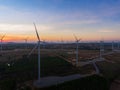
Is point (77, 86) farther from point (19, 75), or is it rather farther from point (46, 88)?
point (19, 75)

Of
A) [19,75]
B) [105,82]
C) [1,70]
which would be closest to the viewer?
[105,82]

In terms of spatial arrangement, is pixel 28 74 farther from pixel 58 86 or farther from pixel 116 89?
pixel 116 89

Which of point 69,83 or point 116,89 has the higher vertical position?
point 69,83

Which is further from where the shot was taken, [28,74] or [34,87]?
[28,74]

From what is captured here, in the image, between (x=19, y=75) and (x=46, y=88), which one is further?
(x=19, y=75)


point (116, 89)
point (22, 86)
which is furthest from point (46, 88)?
point (116, 89)

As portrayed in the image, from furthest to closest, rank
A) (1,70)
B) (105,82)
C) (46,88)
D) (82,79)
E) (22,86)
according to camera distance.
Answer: (1,70)
(105,82)
(82,79)
(22,86)
(46,88)

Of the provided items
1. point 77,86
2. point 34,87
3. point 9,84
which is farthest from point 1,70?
point 77,86

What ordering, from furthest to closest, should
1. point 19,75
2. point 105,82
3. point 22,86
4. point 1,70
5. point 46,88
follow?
1. point 1,70
2. point 19,75
3. point 105,82
4. point 22,86
5. point 46,88

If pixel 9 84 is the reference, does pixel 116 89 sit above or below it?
below
